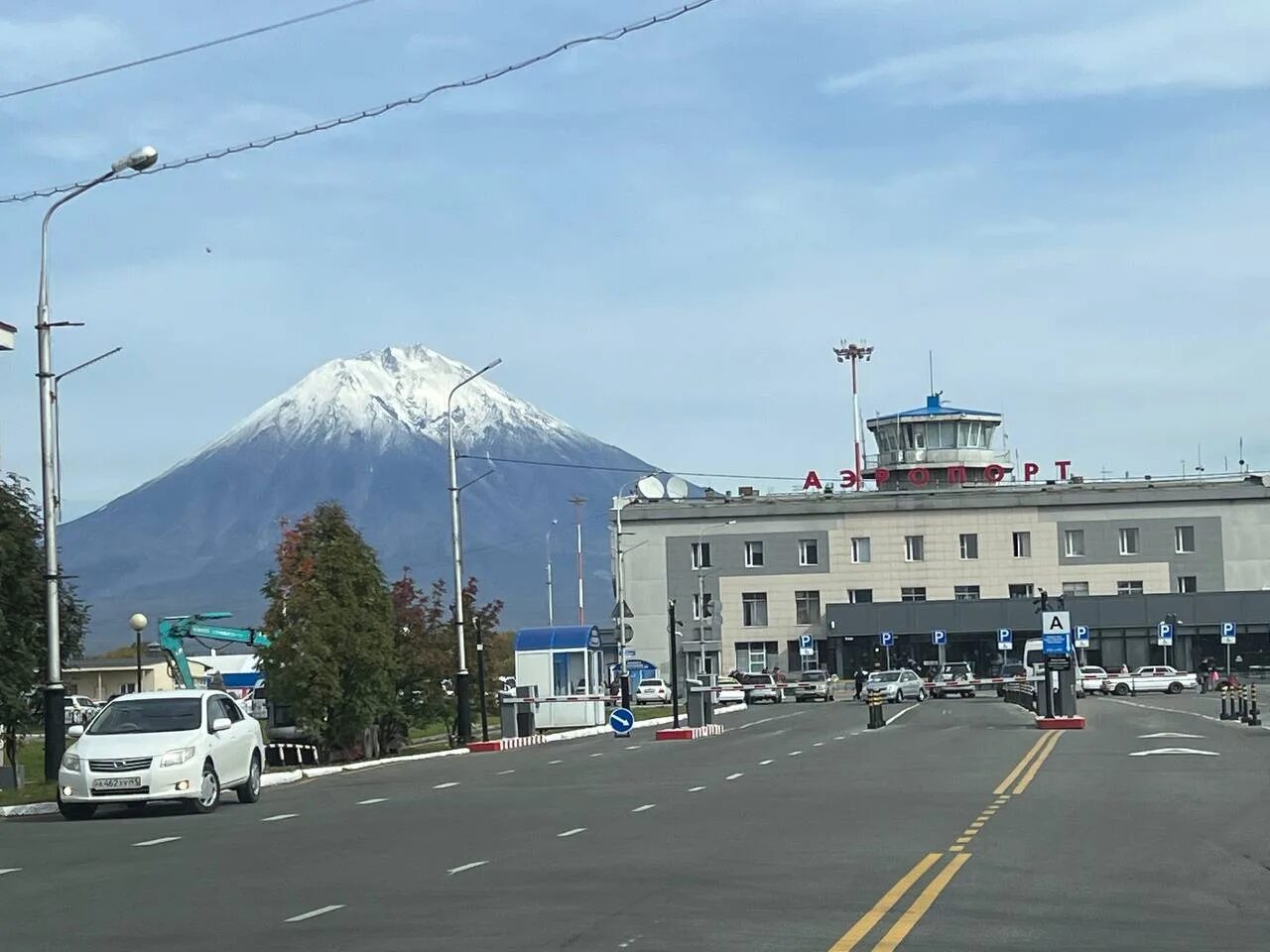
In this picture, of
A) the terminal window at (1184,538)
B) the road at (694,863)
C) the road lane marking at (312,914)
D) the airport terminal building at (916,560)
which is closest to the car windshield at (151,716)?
the road at (694,863)

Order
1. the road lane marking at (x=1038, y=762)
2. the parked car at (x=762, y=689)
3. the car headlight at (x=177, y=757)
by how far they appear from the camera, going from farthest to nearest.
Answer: the parked car at (x=762, y=689), the road lane marking at (x=1038, y=762), the car headlight at (x=177, y=757)

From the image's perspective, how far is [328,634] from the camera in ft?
148

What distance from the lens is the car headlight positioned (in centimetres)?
2653

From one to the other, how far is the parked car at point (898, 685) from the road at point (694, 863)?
49.7 meters

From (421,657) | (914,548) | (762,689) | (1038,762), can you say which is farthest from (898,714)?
(914,548)

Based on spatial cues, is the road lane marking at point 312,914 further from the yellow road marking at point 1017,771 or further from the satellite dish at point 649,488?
the satellite dish at point 649,488

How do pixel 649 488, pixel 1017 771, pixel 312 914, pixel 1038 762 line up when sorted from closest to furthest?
pixel 312 914
pixel 1017 771
pixel 1038 762
pixel 649 488

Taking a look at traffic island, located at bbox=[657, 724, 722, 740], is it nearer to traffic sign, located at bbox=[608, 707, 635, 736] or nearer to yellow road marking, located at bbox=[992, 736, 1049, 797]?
traffic sign, located at bbox=[608, 707, 635, 736]

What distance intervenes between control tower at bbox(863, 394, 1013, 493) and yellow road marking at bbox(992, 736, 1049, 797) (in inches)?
3224

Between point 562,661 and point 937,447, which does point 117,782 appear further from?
point 937,447

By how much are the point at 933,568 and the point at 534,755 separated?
73.5 meters

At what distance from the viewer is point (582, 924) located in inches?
536

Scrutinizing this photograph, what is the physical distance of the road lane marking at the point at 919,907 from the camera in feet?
41.1

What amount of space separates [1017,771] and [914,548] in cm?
8532
